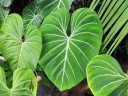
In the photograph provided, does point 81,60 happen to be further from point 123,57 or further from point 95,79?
point 123,57

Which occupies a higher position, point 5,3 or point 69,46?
point 69,46

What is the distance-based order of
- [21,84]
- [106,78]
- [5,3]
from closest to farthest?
[106,78], [21,84], [5,3]

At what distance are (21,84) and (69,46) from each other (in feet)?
0.93

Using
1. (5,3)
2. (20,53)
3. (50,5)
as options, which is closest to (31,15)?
(5,3)

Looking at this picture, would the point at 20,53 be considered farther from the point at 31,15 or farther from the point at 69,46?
the point at 31,15

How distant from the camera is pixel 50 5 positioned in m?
1.35

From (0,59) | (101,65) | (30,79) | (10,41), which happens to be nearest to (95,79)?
(101,65)

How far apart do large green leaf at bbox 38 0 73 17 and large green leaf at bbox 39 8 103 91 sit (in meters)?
0.12

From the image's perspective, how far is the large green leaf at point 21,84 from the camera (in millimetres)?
1140

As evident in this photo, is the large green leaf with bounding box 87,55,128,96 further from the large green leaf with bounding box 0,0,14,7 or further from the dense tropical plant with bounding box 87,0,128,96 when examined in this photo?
the large green leaf with bounding box 0,0,14,7

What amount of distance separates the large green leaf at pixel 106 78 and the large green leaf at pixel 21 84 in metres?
0.31

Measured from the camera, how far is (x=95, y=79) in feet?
3.43

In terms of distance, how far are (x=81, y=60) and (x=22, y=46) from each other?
1.04ft

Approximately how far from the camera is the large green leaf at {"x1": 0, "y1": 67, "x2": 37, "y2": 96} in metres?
1.14
